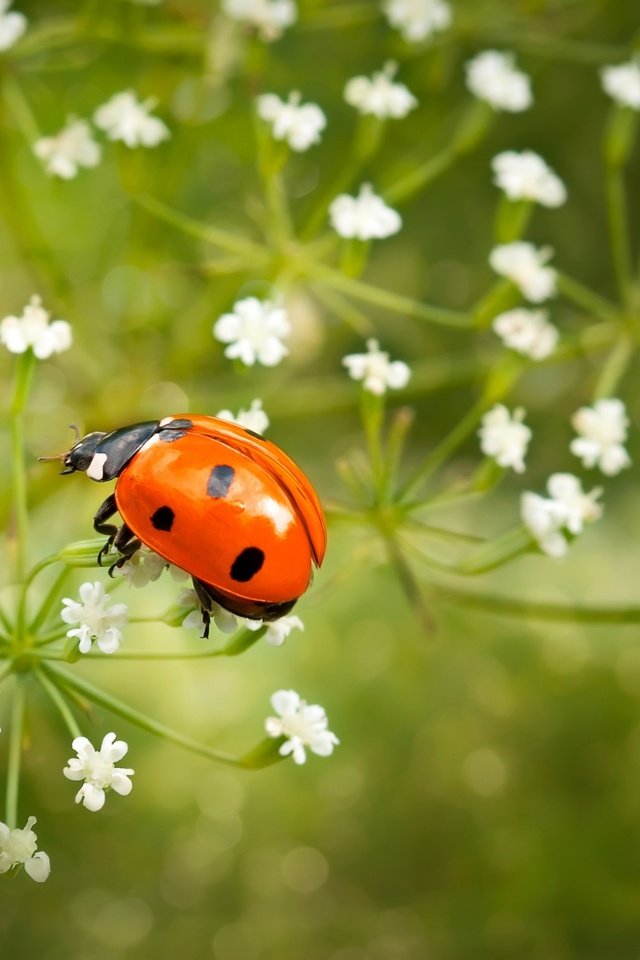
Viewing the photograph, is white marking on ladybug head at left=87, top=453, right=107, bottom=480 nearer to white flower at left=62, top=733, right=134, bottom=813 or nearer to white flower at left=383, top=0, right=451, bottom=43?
white flower at left=62, top=733, right=134, bottom=813

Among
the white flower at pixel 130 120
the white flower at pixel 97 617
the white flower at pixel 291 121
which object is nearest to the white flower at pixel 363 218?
the white flower at pixel 291 121

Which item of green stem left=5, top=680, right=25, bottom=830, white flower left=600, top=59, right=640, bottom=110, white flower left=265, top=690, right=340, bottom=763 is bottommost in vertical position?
white flower left=265, top=690, right=340, bottom=763

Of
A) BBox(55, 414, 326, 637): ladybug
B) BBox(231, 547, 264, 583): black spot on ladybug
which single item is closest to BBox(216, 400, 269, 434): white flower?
BBox(55, 414, 326, 637): ladybug

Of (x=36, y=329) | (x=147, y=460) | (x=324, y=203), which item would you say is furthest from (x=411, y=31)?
(x=147, y=460)

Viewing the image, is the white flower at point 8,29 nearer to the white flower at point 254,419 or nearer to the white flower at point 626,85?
the white flower at point 254,419

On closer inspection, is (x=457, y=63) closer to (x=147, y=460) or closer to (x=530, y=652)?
(x=530, y=652)

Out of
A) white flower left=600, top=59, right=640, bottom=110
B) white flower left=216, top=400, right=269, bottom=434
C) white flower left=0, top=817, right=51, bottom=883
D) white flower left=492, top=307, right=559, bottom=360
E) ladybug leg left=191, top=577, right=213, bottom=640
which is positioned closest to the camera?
white flower left=0, top=817, right=51, bottom=883

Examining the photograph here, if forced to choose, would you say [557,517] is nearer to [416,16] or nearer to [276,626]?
[276,626]
